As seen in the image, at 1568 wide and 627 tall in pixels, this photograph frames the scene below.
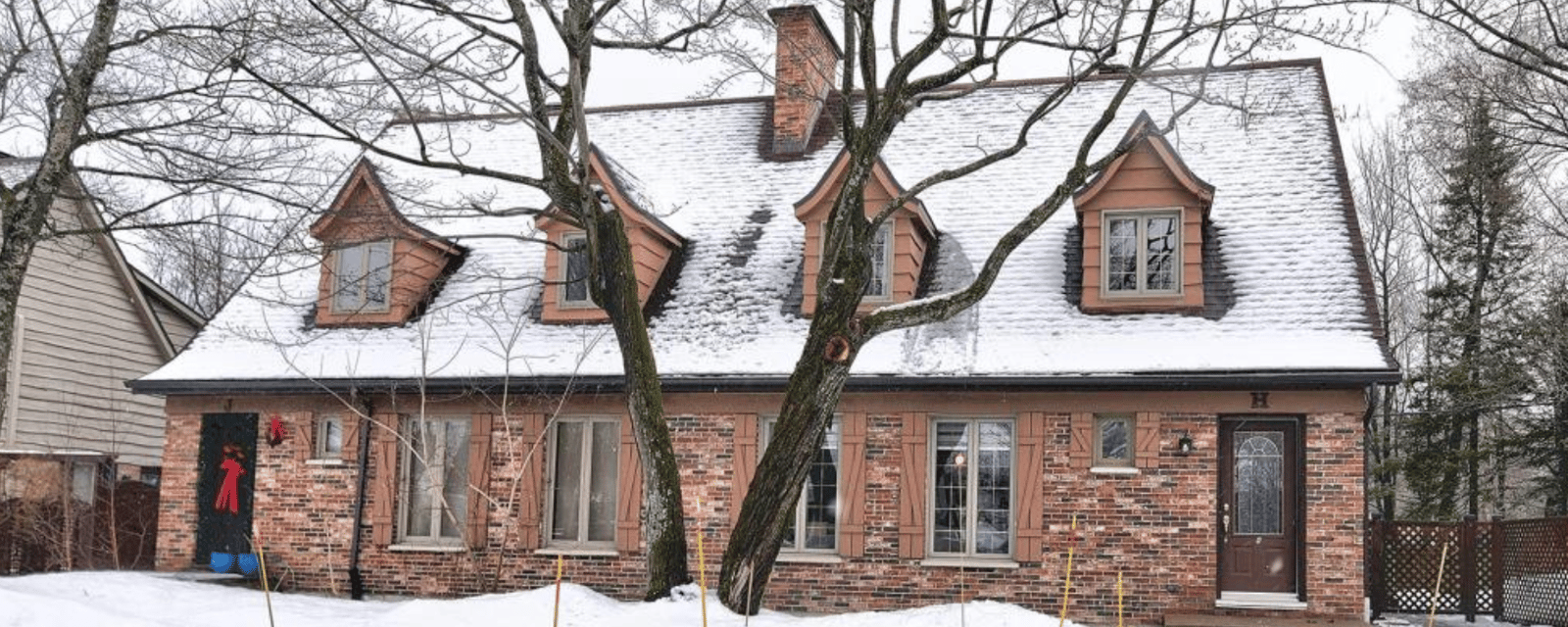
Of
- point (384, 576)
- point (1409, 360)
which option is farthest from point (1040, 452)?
point (1409, 360)

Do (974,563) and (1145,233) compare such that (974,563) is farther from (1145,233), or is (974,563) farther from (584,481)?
(584,481)

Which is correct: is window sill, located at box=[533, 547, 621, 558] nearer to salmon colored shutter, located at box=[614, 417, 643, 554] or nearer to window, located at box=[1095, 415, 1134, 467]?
salmon colored shutter, located at box=[614, 417, 643, 554]

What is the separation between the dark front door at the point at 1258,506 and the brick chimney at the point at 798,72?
22.4 feet

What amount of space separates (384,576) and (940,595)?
6.22 meters

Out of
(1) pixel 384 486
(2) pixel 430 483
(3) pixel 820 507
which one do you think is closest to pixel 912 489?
(3) pixel 820 507

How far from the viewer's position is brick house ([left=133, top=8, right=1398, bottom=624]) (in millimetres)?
14281

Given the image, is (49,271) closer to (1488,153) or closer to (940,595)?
(940,595)

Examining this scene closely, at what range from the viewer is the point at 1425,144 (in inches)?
1069

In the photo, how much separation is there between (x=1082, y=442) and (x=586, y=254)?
5848mm

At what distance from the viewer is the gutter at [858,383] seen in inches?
540

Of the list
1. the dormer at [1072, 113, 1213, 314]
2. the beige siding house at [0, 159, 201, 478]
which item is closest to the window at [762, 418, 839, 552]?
the dormer at [1072, 113, 1213, 314]

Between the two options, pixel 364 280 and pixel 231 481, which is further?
pixel 364 280

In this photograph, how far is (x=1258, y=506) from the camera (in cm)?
1448

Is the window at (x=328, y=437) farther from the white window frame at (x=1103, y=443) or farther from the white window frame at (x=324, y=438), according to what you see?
the white window frame at (x=1103, y=443)
